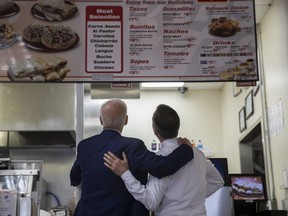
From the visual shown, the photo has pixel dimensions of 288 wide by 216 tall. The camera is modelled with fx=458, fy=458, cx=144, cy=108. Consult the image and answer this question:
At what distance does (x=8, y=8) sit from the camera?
3342 millimetres

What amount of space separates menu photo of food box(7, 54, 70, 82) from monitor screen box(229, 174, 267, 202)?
1.88 metres

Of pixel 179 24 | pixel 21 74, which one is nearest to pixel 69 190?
pixel 21 74

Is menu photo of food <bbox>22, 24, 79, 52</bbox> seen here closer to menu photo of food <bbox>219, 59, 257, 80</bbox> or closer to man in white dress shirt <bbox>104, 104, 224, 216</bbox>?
menu photo of food <bbox>219, 59, 257, 80</bbox>

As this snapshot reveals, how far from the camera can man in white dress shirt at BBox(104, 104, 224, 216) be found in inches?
85.7

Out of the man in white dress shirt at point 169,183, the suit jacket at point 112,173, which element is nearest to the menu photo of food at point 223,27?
the man in white dress shirt at point 169,183

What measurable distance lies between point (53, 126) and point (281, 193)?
223 cm

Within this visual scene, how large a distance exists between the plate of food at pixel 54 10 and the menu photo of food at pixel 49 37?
0.07 metres

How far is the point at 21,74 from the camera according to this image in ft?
10.6

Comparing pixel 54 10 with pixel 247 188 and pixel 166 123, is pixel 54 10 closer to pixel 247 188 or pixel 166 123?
pixel 166 123

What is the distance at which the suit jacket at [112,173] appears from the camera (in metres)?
2.18

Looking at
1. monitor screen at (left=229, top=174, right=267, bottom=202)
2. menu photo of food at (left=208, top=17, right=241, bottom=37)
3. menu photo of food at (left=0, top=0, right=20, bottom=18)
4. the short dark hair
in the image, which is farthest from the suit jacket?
monitor screen at (left=229, top=174, right=267, bottom=202)

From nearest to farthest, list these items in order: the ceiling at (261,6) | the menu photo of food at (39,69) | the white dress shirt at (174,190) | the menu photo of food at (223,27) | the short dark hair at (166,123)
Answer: the white dress shirt at (174,190) < the short dark hair at (166,123) < the menu photo of food at (39,69) < the menu photo of food at (223,27) < the ceiling at (261,6)

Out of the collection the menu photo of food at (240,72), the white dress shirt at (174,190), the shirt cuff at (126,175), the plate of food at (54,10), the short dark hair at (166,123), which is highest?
the plate of food at (54,10)

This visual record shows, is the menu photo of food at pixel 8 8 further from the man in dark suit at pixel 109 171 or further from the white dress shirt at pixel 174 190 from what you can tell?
the white dress shirt at pixel 174 190
